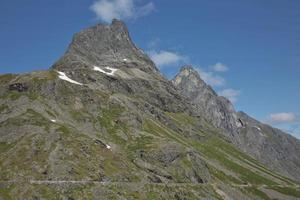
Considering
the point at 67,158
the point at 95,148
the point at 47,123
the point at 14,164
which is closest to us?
the point at 14,164

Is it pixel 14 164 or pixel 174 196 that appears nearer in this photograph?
pixel 14 164

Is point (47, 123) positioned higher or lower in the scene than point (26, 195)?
higher

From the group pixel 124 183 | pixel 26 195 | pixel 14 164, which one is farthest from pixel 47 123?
pixel 26 195

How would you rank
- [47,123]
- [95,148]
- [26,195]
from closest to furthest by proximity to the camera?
1. [26,195]
2. [95,148]
3. [47,123]

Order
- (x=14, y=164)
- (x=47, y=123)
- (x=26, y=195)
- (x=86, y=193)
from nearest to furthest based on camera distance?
(x=26, y=195) → (x=86, y=193) → (x=14, y=164) → (x=47, y=123)

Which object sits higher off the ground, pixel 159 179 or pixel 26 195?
pixel 159 179

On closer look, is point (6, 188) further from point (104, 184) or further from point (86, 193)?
point (104, 184)

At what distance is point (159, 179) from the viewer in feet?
600

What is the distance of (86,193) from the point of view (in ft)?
443

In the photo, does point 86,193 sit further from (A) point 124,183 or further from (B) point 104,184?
(A) point 124,183

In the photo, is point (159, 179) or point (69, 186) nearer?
point (69, 186)

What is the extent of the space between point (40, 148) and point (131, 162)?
158 ft

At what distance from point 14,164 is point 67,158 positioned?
68.0ft

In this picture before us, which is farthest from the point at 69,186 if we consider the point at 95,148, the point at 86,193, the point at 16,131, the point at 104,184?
the point at 16,131
